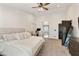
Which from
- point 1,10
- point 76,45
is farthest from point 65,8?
point 1,10

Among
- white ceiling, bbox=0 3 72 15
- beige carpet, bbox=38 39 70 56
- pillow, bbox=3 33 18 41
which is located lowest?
beige carpet, bbox=38 39 70 56

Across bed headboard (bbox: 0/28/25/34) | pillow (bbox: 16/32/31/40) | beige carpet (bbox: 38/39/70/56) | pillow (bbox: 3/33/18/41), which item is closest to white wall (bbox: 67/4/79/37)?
beige carpet (bbox: 38/39/70/56)

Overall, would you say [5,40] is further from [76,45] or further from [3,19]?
[76,45]

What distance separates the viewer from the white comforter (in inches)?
93.7

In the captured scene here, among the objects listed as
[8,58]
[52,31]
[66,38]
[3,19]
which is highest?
[3,19]

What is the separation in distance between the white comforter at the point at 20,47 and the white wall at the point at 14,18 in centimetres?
33

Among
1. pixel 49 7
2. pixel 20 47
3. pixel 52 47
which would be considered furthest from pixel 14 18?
pixel 52 47

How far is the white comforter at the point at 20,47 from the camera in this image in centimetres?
238

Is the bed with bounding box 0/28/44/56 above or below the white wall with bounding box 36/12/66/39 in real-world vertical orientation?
below

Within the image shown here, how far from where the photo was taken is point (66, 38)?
279 centimetres

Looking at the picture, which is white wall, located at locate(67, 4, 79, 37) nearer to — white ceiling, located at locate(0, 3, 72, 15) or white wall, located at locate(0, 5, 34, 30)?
white ceiling, located at locate(0, 3, 72, 15)

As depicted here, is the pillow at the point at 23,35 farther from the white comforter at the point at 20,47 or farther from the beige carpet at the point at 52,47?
the beige carpet at the point at 52,47

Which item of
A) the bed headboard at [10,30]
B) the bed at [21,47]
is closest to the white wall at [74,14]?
the bed at [21,47]

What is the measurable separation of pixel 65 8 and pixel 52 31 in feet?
1.93
